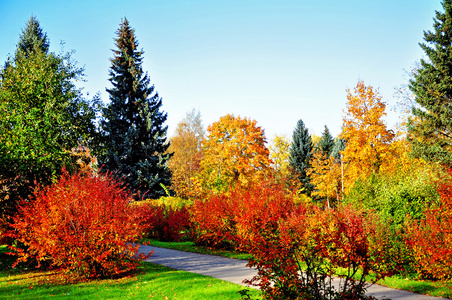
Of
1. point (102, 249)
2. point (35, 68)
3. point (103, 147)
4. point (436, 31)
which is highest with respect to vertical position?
point (436, 31)

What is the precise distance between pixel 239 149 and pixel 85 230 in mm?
20846

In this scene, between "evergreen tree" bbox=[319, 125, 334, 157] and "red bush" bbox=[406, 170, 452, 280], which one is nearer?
"red bush" bbox=[406, 170, 452, 280]

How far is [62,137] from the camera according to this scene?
1280cm

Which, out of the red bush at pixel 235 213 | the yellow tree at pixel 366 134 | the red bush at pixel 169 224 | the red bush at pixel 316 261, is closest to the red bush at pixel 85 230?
the red bush at pixel 235 213

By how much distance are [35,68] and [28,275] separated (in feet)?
25.6

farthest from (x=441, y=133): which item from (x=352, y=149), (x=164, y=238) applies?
(x=164, y=238)

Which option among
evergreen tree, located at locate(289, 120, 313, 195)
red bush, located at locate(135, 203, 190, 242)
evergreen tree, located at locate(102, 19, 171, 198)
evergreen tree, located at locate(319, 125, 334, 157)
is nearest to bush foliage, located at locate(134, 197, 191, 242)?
red bush, located at locate(135, 203, 190, 242)

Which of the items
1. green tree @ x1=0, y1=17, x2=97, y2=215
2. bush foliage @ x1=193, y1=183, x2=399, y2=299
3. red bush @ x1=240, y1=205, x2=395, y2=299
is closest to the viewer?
red bush @ x1=240, y1=205, x2=395, y2=299

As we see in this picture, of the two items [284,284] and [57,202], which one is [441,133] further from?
[57,202]

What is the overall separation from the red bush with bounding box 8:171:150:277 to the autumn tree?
1177 inches

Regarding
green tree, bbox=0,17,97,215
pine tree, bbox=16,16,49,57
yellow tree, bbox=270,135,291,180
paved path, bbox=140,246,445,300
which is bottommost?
paved path, bbox=140,246,445,300

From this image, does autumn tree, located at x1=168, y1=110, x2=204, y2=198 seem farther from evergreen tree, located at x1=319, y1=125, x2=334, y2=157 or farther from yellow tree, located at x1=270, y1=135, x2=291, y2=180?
evergreen tree, located at x1=319, y1=125, x2=334, y2=157

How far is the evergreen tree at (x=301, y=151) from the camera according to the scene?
138ft

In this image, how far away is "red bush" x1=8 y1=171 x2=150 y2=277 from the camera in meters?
9.12
